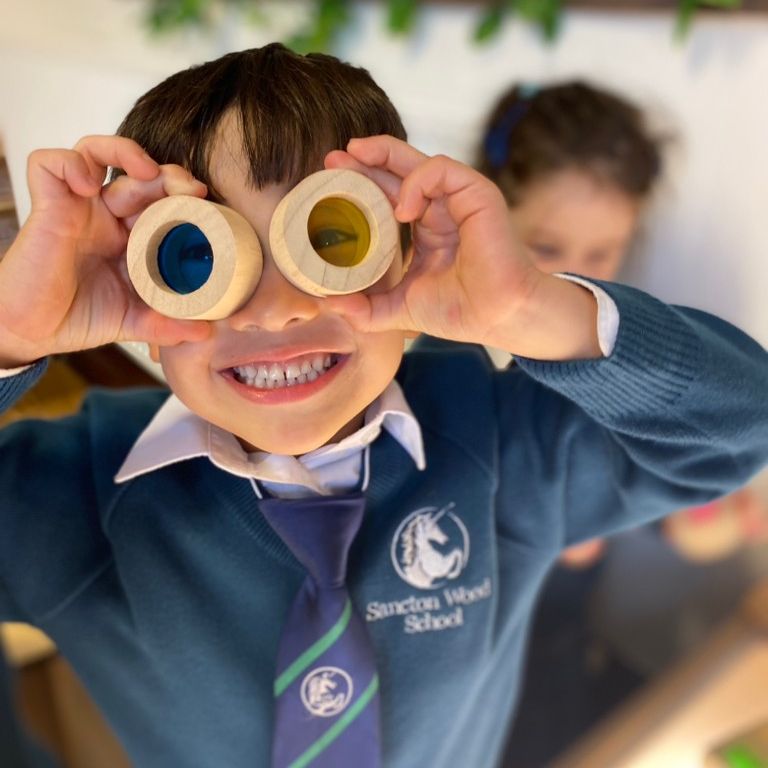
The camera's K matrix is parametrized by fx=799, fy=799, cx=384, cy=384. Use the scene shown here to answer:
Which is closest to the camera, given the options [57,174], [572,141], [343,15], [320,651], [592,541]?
[57,174]

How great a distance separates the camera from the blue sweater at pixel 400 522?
46cm

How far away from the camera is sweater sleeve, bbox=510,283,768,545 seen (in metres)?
0.44

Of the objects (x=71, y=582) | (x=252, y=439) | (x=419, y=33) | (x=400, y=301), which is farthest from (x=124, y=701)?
(x=419, y=33)

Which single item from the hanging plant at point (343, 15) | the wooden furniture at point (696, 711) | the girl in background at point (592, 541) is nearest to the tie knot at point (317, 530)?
the girl in background at point (592, 541)

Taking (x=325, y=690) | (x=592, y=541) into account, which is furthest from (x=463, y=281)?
A: (x=592, y=541)

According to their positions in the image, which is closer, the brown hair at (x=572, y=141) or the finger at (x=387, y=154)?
the finger at (x=387, y=154)

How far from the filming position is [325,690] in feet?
1.60

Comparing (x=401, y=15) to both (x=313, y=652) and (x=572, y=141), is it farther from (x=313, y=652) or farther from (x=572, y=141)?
(x=313, y=652)

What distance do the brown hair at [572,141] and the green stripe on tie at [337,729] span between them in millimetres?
551

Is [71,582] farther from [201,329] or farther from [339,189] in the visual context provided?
[339,189]

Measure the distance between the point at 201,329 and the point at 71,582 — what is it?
19 centimetres

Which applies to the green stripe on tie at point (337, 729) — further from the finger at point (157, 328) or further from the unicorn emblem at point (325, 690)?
the finger at point (157, 328)

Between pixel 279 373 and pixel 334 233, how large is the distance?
0.09 m

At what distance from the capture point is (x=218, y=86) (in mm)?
407
